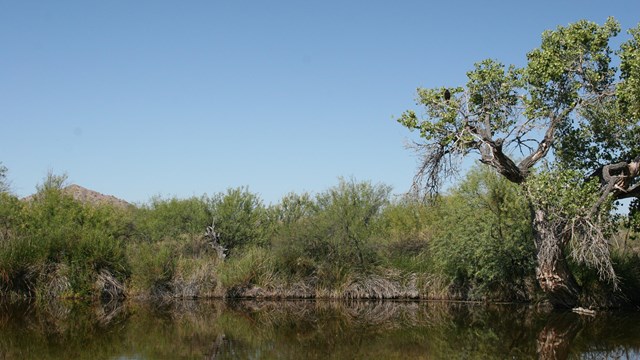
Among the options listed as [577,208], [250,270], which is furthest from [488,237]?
[250,270]

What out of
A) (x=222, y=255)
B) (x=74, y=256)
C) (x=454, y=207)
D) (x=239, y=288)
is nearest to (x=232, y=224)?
(x=222, y=255)

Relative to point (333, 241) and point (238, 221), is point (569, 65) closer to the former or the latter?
point (333, 241)

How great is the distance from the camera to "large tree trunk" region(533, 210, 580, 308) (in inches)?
895

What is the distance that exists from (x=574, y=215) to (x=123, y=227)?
2692 cm

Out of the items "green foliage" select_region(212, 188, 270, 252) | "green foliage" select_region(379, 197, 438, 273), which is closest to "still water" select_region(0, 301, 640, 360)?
"green foliage" select_region(379, 197, 438, 273)

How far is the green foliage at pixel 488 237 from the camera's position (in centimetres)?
2667

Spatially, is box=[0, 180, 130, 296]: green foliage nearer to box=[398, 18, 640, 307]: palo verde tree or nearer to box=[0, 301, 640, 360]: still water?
box=[0, 301, 640, 360]: still water

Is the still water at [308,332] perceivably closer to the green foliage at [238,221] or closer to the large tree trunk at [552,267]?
the large tree trunk at [552,267]

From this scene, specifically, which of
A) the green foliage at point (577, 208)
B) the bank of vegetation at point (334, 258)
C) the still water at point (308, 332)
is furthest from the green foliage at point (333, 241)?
the green foliage at point (577, 208)

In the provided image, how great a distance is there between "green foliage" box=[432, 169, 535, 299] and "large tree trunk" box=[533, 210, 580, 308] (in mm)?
2120

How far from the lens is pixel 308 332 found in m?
19.5

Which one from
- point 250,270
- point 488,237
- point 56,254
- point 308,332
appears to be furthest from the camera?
point 250,270

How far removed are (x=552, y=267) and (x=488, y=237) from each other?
12.4 ft

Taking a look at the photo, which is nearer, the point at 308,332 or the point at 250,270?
the point at 308,332
